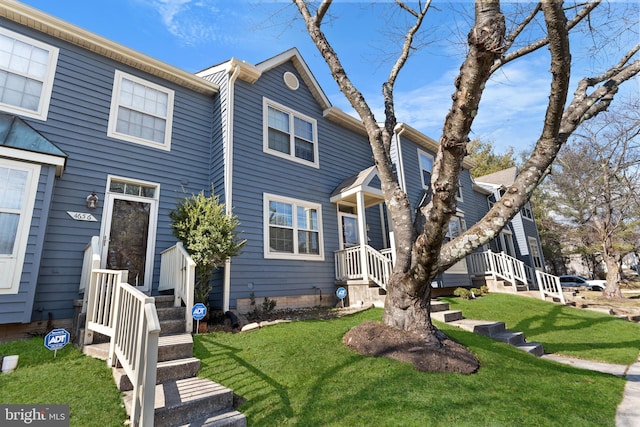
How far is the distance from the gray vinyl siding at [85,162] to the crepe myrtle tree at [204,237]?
4.56 feet

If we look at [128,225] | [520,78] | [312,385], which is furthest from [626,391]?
[128,225]

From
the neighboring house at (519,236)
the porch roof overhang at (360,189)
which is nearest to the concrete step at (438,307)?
the porch roof overhang at (360,189)

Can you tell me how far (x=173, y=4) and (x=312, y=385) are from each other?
8.86 m

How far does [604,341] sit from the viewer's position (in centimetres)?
673

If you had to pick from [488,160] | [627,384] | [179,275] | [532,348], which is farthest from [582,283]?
[179,275]

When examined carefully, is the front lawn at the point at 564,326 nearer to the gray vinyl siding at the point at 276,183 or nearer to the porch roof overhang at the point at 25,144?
the gray vinyl siding at the point at 276,183

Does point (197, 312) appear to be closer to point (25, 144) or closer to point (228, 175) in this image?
point (228, 175)

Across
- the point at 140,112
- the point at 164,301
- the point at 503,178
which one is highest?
the point at 503,178

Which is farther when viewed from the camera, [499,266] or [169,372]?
[499,266]

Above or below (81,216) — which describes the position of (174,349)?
below

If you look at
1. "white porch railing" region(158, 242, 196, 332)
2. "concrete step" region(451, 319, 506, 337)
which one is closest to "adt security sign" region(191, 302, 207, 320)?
"white porch railing" region(158, 242, 196, 332)

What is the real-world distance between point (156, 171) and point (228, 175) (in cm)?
161

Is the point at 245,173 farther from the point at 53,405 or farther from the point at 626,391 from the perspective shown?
the point at 626,391

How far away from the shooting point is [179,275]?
5.54 m
